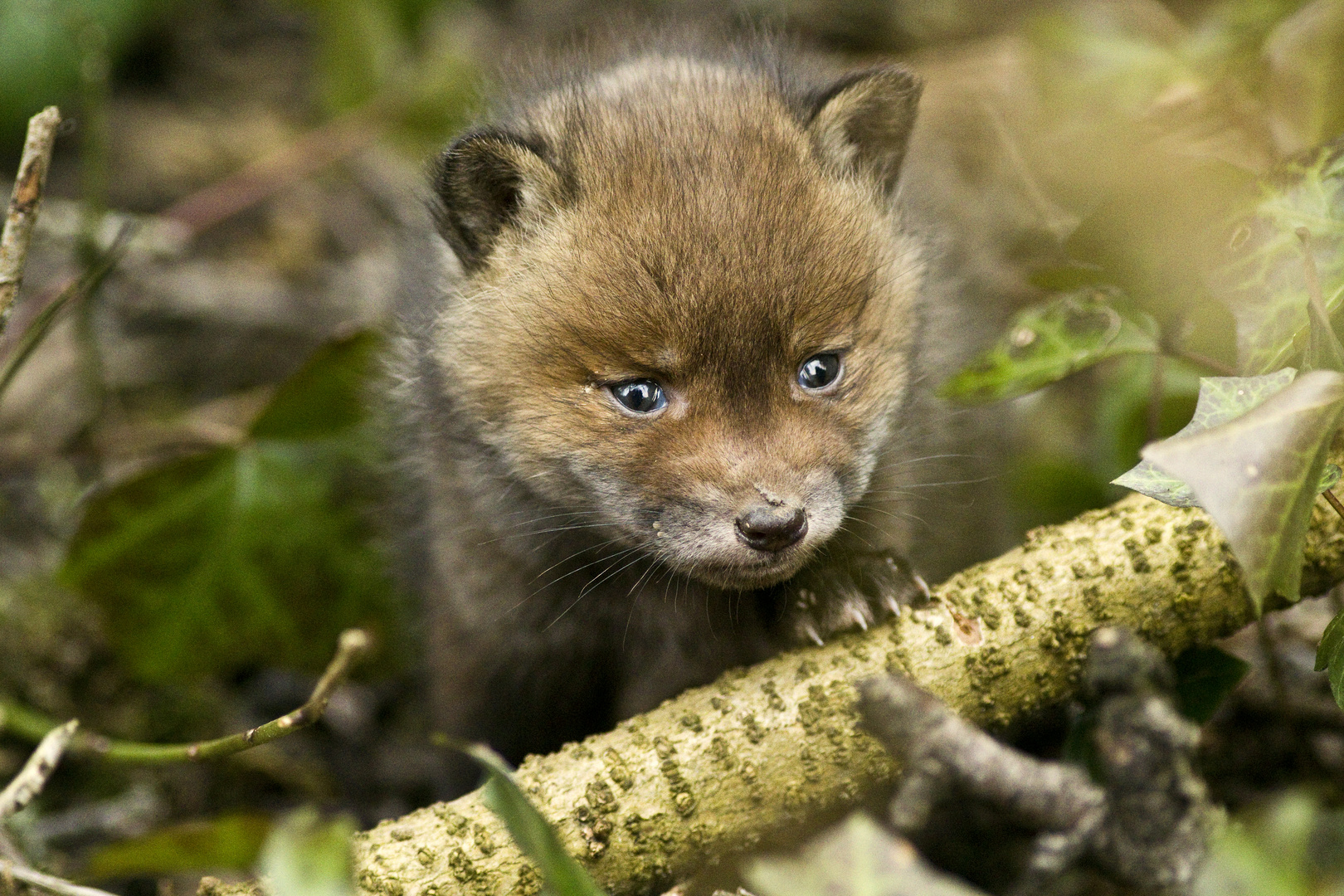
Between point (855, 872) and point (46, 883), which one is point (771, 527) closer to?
point (855, 872)

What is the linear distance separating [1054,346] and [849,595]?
0.68m

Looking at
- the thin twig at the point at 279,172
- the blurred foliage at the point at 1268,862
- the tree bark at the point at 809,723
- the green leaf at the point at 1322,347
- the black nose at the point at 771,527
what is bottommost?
the blurred foliage at the point at 1268,862

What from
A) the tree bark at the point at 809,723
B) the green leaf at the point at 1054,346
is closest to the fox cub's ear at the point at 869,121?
the green leaf at the point at 1054,346

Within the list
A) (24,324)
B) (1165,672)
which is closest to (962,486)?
(1165,672)

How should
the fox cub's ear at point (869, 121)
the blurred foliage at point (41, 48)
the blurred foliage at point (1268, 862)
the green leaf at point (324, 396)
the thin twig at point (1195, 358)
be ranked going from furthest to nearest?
the blurred foliage at point (41, 48)
the green leaf at point (324, 396)
the fox cub's ear at point (869, 121)
the thin twig at point (1195, 358)
the blurred foliage at point (1268, 862)

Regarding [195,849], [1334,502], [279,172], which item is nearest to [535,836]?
[195,849]

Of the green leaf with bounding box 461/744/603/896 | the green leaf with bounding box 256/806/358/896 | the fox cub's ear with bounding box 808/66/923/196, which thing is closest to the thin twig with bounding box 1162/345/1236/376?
the fox cub's ear with bounding box 808/66/923/196

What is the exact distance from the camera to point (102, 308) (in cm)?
452

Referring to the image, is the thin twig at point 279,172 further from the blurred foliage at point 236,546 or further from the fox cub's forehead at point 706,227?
the fox cub's forehead at point 706,227

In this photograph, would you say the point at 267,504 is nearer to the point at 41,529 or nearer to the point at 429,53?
the point at 41,529

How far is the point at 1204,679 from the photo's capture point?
220 centimetres

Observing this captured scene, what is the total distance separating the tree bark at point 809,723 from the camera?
6.63 feet

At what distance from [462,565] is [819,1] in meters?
3.59

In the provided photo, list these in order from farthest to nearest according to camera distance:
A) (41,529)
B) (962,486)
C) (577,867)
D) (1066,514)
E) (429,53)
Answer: (429,53), (41,529), (1066,514), (962,486), (577,867)
